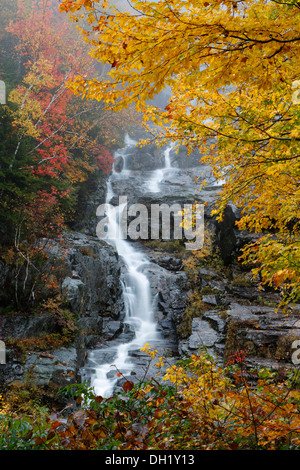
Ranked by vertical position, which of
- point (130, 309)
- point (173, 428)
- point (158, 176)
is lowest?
point (130, 309)

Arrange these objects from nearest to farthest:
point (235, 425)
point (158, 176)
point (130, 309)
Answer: point (235, 425) < point (130, 309) < point (158, 176)

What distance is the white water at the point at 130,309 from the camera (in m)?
9.27

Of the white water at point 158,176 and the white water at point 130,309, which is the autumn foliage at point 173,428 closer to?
the white water at point 130,309

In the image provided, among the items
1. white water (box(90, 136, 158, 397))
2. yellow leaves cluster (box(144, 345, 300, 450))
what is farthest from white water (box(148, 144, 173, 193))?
yellow leaves cluster (box(144, 345, 300, 450))

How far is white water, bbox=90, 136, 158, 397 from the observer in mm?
9273

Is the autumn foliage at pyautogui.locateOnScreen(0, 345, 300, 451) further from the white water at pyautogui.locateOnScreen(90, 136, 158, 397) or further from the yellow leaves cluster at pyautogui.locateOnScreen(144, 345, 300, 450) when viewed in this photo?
the white water at pyautogui.locateOnScreen(90, 136, 158, 397)

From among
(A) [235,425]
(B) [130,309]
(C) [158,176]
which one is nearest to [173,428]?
(A) [235,425]

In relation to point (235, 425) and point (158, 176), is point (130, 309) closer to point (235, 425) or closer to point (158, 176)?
point (235, 425)

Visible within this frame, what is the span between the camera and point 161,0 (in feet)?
7.76

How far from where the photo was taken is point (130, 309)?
1445cm

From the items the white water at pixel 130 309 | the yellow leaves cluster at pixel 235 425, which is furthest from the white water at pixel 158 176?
the yellow leaves cluster at pixel 235 425

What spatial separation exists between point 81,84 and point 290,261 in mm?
3284

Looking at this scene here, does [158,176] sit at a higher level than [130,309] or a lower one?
higher
